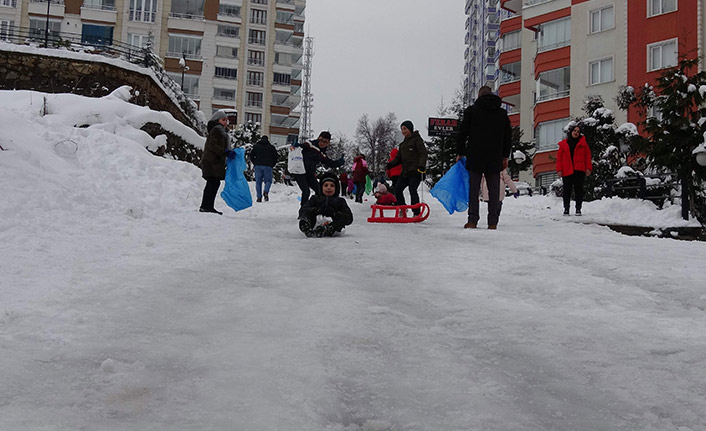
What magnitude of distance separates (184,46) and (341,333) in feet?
153

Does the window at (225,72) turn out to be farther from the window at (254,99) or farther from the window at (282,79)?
the window at (282,79)

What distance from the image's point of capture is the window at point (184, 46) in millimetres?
44944

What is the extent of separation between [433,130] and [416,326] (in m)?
28.0

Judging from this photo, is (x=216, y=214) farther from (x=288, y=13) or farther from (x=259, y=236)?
(x=288, y=13)

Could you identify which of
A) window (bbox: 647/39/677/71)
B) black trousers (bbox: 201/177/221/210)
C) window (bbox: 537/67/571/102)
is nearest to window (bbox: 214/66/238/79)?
window (bbox: 537/67/571/102)

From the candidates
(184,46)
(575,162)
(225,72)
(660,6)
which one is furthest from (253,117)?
(575,162)

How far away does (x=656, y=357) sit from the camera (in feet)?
8.99

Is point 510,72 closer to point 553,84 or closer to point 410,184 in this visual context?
point 553,84

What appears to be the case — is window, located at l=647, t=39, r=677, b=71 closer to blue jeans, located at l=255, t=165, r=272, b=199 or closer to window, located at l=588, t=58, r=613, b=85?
window, located at l=588, t=58, r=613, b=85

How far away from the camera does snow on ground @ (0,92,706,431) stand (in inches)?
83.0

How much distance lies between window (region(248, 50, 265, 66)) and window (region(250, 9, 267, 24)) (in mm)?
3660

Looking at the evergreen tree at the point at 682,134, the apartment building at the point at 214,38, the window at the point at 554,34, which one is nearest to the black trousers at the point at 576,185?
the evergreen tree at the point at 682,134

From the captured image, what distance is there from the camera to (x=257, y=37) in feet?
211

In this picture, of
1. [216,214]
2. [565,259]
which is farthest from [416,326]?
[216,214]
